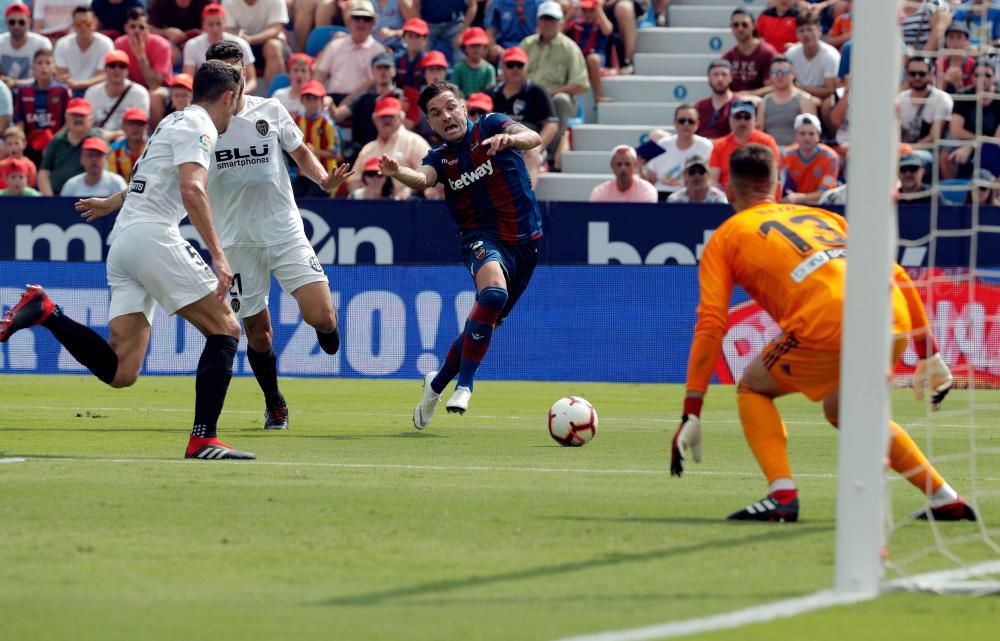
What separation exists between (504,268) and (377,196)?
777 centimetres

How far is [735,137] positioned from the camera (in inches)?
768

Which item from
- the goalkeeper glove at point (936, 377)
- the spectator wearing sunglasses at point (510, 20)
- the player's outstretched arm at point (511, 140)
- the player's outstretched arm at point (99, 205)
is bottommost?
the goalkeeper glove at point (936, 377)

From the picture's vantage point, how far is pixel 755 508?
7.30 metres

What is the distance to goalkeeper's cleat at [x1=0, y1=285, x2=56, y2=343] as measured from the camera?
10164 mm

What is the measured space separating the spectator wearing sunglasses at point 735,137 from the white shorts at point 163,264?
1045 centimetres

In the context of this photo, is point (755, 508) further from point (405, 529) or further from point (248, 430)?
point (248, 430)

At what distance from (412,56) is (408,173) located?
406 inches

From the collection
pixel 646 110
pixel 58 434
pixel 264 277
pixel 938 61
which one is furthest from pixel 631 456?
pixel 646 110

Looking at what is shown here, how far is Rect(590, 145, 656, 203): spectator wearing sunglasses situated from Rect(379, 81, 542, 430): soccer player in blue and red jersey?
6.58m

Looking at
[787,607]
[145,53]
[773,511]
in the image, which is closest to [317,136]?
[145,53]

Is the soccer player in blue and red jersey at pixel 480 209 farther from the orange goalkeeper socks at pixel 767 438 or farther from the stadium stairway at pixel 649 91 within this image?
the stadium stairway at pixel 649 91

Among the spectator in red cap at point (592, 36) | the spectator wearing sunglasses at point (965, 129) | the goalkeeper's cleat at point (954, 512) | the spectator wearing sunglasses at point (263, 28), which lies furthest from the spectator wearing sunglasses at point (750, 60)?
the goalkeeper's cleat at point (954, 512)

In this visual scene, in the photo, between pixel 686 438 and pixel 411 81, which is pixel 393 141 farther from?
pixel 686 438

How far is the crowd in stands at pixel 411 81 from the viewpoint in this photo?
19625 millimetres
